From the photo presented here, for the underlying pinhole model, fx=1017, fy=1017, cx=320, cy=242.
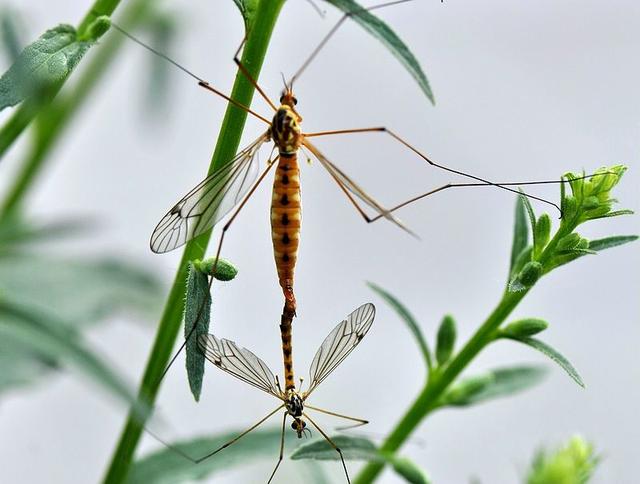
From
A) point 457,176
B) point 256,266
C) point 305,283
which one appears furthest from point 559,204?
point 305,283

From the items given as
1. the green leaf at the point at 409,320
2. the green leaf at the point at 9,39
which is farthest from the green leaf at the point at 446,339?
the green leaf at the point at 9,39

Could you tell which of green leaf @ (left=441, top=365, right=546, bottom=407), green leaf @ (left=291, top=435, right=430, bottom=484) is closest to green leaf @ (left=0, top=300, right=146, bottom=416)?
green leaf @ (left=291, top=435, right=430, bottom=484)

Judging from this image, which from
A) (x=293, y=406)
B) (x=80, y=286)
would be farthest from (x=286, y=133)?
(x=80, y=286)

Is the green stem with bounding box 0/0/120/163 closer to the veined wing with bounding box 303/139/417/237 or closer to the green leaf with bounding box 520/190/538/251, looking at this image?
the veined wing with bounding box 303/139/417/237

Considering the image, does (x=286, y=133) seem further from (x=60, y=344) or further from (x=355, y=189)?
(x=60, y=344)

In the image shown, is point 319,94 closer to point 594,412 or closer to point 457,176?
point 594,412
